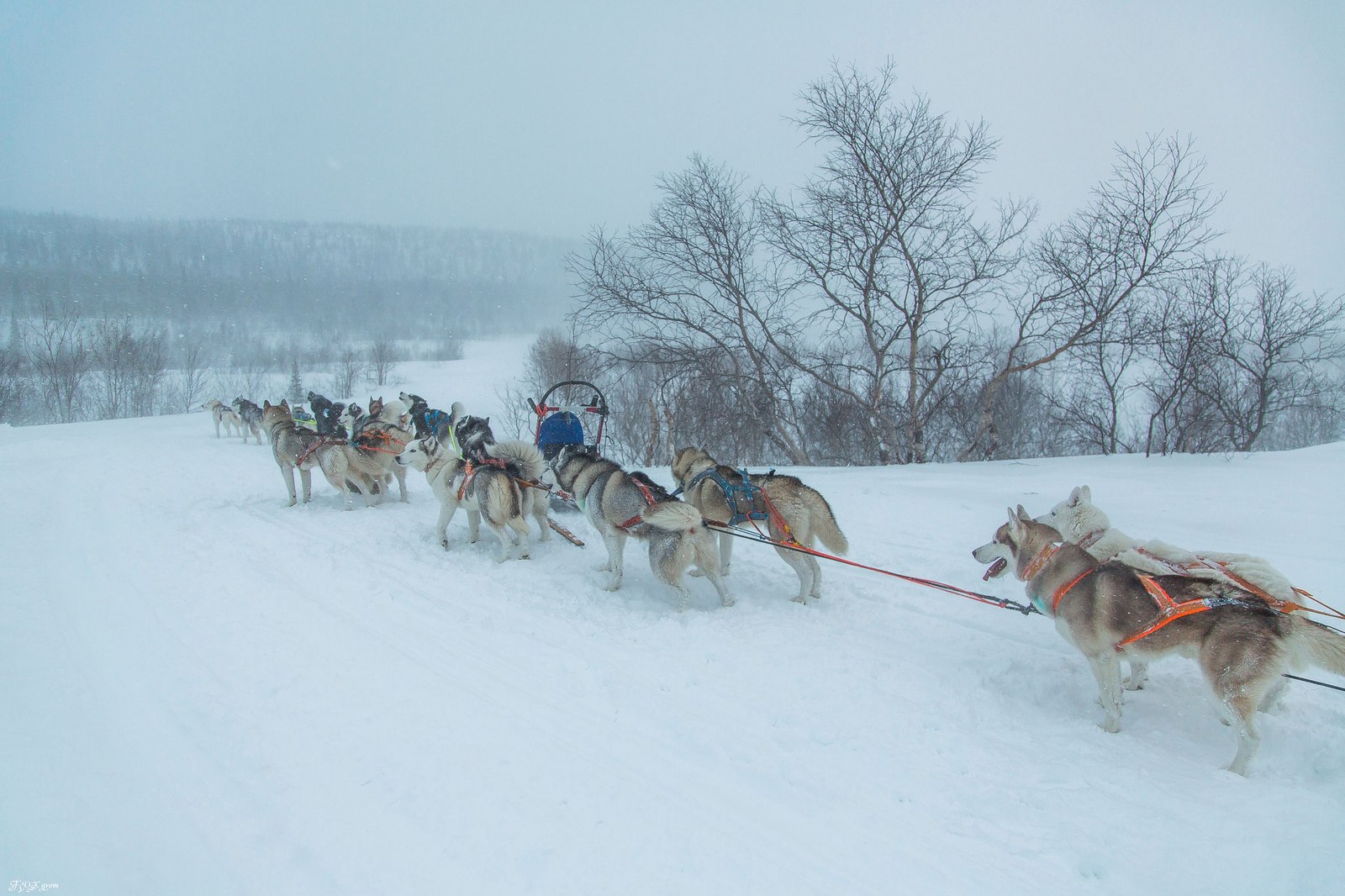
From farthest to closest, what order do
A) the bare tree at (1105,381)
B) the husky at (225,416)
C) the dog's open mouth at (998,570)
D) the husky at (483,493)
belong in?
1. the husky at (225,416)
2. the bare tree at (1105,381)
3. the husky at (483,493)
4. the dog's open mouth at (998,570)

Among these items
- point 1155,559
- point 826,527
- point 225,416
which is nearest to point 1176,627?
point 1155,559

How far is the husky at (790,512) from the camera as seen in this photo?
5.18 meters

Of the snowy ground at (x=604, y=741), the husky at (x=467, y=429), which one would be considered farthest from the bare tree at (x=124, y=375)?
the snowy ground at (x=604, y=741)

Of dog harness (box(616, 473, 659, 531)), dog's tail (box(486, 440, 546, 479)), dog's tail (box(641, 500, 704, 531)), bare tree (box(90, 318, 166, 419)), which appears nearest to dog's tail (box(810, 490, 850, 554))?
dog's tail (box(641, 500, 704, 531))

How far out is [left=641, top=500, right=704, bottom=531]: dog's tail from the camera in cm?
480

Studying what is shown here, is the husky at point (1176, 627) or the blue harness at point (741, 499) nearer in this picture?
the husky at point (1176, 627)

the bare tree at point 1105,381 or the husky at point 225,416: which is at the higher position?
the bare tree at point 1105,381

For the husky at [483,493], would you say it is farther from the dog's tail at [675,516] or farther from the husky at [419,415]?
the husky at [419,415]

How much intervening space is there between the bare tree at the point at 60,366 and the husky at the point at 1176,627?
4919 cm

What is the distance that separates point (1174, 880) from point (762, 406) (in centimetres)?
1096

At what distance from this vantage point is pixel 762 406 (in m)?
13.0

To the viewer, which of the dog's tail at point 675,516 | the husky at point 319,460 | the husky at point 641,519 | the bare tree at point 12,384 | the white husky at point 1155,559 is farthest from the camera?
the bare tree at point 12,384

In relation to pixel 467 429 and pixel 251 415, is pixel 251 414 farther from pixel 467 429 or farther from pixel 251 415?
pixel 467 429

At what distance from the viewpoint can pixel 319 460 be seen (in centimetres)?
851
